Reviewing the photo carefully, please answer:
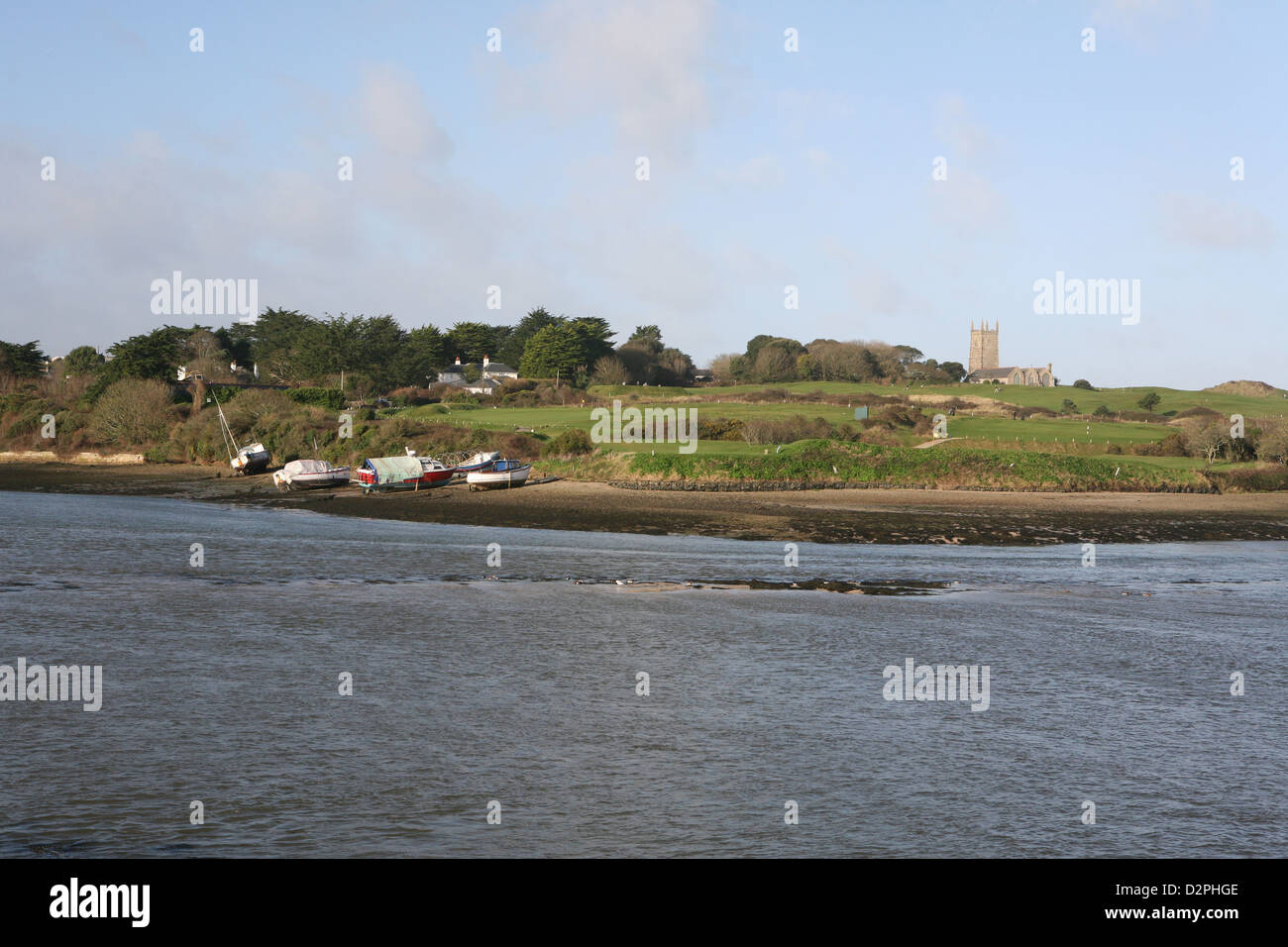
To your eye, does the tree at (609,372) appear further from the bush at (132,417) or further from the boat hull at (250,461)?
the boat hull at (250,461)

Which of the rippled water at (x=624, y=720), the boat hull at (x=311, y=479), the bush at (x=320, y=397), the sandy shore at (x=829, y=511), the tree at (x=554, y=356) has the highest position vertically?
the tree at (x=554, y=356)

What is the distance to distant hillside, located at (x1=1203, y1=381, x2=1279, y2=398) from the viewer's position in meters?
138

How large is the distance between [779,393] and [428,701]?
3828 inches

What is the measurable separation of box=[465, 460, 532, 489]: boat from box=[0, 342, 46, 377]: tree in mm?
102292

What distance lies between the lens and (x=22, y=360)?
14000 centimetres

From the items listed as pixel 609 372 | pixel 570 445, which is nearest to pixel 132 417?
pixel 570 445

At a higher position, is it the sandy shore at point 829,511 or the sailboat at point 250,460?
the sailboat at point 250,460

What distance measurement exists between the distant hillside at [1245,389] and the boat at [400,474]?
10997 centimetres

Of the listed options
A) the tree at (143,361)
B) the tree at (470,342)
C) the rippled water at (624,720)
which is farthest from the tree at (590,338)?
the rippled water at (624,720)

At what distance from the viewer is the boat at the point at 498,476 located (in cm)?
6150

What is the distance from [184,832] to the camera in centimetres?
1098
